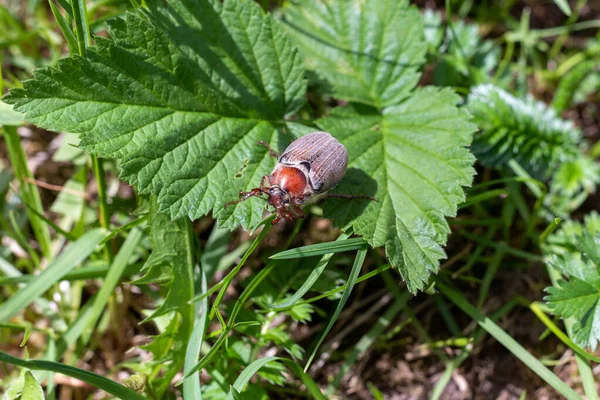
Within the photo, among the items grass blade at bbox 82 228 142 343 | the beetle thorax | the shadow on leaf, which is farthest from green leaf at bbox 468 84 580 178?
grass blade at bbox 82 228 142 343

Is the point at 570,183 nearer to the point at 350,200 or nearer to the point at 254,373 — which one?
the point at 350,200

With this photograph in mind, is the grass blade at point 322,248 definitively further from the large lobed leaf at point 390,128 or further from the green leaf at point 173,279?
the green leaf at point 173,279

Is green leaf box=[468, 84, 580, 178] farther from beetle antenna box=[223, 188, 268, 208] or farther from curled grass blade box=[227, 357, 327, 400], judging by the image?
curled grass blade box=[227, 357, 327, 400]

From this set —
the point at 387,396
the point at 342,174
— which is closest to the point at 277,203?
the point at 342,174

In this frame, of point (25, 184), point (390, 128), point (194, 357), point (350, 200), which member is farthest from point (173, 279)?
point (390, 128)

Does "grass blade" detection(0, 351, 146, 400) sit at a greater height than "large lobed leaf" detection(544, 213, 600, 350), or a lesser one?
greater

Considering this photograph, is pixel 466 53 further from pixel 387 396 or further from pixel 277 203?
pixel 387 396
